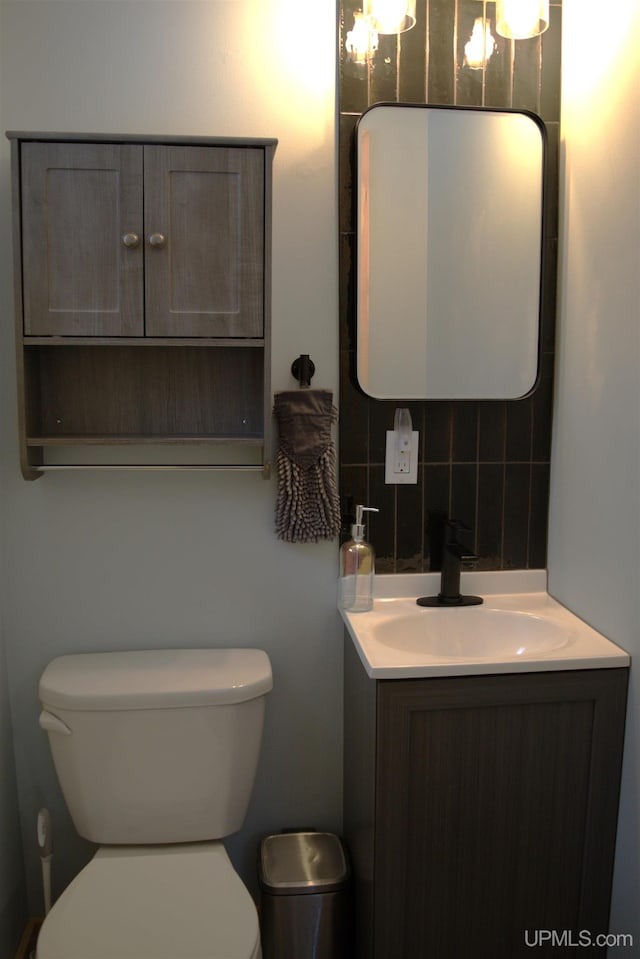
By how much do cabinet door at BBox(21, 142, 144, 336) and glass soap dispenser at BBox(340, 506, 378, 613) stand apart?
675 mm

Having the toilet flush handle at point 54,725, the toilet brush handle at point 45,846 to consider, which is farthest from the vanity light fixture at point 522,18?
the toilet brush handle at point 45,846

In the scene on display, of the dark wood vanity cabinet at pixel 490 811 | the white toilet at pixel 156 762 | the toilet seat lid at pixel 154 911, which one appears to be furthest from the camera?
the white toilet at pixel 156 762

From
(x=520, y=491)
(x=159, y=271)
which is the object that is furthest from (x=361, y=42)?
(x=520, y=491)

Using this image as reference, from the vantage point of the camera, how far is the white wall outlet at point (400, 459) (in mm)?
1792

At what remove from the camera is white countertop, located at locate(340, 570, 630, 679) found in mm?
1432

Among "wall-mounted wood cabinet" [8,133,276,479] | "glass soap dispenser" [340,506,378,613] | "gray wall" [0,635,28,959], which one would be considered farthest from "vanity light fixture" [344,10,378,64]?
"gray wall" [0,635,28,959]

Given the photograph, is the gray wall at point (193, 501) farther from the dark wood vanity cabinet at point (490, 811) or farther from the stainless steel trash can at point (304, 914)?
the dark wood vanity cabinet at point (490, 811)

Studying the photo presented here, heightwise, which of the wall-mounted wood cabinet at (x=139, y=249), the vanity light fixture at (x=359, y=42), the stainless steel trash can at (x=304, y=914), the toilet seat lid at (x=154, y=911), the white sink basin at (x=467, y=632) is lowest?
the stainless steel trash can at (x=304, y=914)

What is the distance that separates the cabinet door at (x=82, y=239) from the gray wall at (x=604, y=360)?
37.1 inches

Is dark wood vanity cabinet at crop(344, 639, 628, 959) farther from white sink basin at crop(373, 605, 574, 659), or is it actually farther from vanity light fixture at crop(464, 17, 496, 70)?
vanity light fixture at crop(464, 17, 496, 70)

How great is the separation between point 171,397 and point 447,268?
70cm

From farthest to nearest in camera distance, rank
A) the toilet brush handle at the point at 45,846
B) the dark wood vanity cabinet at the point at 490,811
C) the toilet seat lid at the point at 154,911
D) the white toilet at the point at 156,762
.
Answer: the toilet brush handle at the point at 45,846, the white toilet at the point at 156,762, the dark wood vanity cabinet at the point at 490,811, the toilet seat lid at the point at 154,911

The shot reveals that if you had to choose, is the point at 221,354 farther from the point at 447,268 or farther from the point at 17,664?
the point at 17,664

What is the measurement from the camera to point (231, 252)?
156 centimetres
